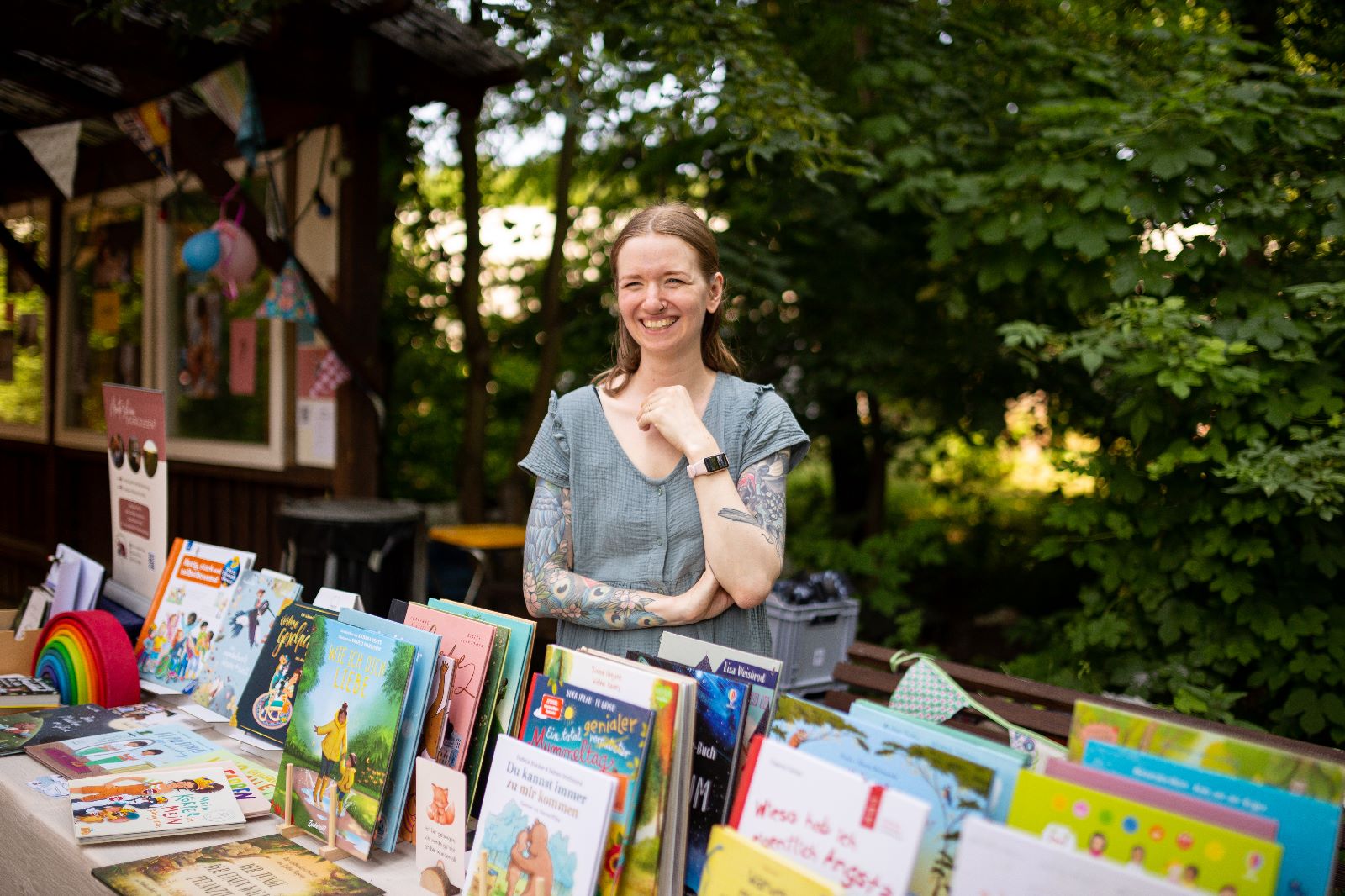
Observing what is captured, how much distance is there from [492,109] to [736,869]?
7600 millimetres

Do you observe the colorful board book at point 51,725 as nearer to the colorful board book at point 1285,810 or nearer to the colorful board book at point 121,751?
the colorful board book at point 121,751

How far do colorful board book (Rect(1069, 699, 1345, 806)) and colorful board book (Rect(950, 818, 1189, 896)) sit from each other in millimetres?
243

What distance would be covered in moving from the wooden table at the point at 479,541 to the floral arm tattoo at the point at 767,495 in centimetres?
395

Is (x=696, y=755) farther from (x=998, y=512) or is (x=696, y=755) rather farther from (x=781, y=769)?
(x=998, y=512)

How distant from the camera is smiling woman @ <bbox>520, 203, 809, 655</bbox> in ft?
5.84

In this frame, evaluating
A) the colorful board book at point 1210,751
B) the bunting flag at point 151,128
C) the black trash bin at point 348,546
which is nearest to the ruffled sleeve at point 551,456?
the colorful board book at point 1210,751

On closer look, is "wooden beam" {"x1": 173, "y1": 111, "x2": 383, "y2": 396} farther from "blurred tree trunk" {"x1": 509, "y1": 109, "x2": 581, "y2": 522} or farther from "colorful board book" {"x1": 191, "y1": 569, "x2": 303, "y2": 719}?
"colorful board book" {"x1": 191, "y1": 569, "x2": 303, "y2": 719}

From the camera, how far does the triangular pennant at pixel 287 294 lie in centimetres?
466

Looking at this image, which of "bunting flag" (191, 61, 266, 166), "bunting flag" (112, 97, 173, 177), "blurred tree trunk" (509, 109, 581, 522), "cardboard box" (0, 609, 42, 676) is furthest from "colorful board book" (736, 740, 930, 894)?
"blurred tree trunk" (509, 109, 581, 522)

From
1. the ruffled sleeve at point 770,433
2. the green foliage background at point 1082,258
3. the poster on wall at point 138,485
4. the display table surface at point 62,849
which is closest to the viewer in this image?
the display table surface at point 62,849

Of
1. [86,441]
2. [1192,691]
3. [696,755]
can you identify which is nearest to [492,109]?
[86,441]

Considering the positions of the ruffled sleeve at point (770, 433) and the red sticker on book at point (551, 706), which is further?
the ruffled sleeve at point (770, 433)

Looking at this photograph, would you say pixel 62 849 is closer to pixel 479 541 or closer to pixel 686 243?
pixel 686 243

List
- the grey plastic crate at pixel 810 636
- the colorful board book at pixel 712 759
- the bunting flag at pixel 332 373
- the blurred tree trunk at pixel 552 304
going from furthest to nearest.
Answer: the blurred tree trunk at pixel 552 304, the bunting flag at pixel 332 373, the grey plastic crate at pixel 810 636, the colorful board book at pixel 712 759
